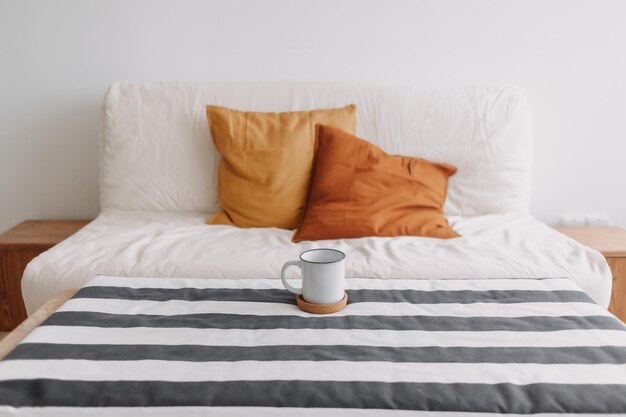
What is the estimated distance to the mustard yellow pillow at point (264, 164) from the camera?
1.97 meters

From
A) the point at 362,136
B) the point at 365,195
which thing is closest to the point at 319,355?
the point at 365,195

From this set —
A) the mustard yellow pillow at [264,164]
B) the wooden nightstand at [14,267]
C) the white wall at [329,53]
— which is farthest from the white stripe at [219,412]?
the white wall at [329,53]

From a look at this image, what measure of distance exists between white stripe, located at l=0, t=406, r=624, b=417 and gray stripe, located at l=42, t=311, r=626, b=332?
23 centimetres

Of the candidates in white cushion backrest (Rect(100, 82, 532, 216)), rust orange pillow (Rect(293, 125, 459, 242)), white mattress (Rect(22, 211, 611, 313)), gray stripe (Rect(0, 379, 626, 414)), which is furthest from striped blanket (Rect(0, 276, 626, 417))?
white cushion backrest (Rect(100, 82, 532, 216))

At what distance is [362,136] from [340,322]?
1179 mm

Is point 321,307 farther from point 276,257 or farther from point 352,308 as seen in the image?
point 276,257

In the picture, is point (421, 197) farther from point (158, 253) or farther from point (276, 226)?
point (158, 253)

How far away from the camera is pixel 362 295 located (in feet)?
3.92

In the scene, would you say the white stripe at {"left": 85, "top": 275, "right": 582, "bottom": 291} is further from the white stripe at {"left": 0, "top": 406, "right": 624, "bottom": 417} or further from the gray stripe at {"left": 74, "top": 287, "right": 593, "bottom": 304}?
the white stripe at {"left": 0, "top": 406, "right": 624, "bottom": 417}

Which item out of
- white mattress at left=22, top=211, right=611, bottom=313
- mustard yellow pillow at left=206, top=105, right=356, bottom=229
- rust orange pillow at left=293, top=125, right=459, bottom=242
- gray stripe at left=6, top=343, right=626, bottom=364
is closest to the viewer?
gray stripe at left=6, top=343, right=626, bottom=364

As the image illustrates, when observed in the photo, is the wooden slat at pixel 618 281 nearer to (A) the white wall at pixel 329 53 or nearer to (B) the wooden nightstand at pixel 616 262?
(B) the wooden nightstand at pixel 616 262

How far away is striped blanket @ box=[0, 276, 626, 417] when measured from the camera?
85 centimetres

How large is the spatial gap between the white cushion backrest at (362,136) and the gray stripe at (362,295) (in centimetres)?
94

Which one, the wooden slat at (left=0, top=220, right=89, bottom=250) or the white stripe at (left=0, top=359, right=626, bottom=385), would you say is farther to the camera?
the wooden slat at (left=0, top=220, right=89, bottom=250)
